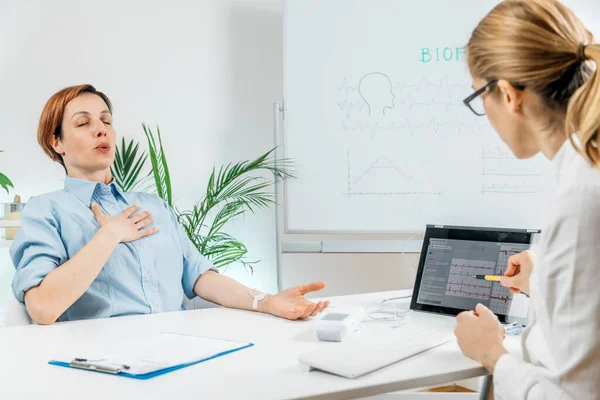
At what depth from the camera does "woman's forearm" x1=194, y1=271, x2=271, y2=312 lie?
175cm

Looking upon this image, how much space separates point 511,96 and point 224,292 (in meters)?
1.07

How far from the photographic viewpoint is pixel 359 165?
273 cm

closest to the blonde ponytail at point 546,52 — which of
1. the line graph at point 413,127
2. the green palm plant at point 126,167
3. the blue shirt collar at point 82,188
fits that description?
the blue shirt collar at point 82,188

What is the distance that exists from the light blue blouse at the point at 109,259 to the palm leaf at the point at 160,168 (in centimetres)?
74

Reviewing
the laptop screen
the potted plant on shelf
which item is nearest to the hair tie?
the laptop screen

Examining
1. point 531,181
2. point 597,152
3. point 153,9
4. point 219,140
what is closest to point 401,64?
point 531,181

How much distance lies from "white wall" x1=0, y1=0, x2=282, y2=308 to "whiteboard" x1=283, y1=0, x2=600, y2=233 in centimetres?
53

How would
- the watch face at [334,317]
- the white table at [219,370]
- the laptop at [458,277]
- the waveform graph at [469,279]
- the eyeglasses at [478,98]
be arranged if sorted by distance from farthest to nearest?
the waveform graph at [469,279] → the laptop at [458,277] → the watch face at [334,317] → the eyeglasses at [478,98] → the white table at [219,370]

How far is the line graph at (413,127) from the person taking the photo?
2.71m

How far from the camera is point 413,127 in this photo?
8.93ft

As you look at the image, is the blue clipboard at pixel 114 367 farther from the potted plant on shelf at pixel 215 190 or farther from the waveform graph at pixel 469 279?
the potted plant on shelf at pixel 215 190

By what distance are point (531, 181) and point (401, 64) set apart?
0.74 meters

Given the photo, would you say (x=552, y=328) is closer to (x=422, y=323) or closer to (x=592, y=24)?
(x=422, y=323)

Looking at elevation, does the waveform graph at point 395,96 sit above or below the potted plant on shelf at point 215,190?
above
